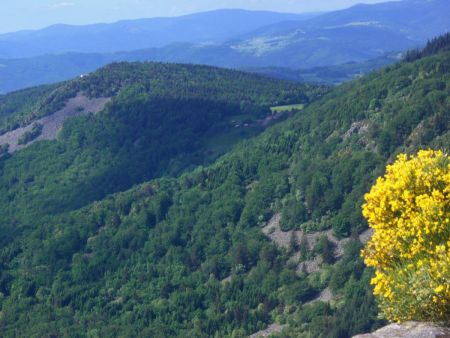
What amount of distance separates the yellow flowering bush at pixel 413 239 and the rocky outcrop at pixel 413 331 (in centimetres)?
43

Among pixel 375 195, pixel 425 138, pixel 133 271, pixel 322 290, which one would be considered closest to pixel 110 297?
pixel 133 271

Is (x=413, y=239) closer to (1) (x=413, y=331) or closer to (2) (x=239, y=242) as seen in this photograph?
(1) (x=413, y=331)

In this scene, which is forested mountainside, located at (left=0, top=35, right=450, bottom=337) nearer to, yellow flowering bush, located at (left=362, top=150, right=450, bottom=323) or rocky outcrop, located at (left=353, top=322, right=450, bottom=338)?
yellow flowering bush, located at (left=362, top=150, right=450, bottom=323)

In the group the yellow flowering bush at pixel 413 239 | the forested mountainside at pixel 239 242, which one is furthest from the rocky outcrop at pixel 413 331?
the forested mountainside at pixel 239 242

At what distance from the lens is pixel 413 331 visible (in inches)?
824

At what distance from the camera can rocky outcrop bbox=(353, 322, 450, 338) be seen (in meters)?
20.4

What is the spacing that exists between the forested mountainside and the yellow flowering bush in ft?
164

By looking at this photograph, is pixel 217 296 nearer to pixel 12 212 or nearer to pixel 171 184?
pixel 171 184

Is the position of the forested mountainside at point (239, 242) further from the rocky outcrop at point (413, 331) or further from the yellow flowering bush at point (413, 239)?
the rocky outcrop at point (413, 331)

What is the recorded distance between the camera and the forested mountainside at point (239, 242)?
93.1 m

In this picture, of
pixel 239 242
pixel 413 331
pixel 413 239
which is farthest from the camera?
pixel 239 242

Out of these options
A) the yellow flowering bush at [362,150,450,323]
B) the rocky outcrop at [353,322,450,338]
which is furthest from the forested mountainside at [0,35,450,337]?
the rocky outcrop at [353,322,450,338]

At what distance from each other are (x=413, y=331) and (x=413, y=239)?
140 inches

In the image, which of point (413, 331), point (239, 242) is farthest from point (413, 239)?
point (239, 242)
